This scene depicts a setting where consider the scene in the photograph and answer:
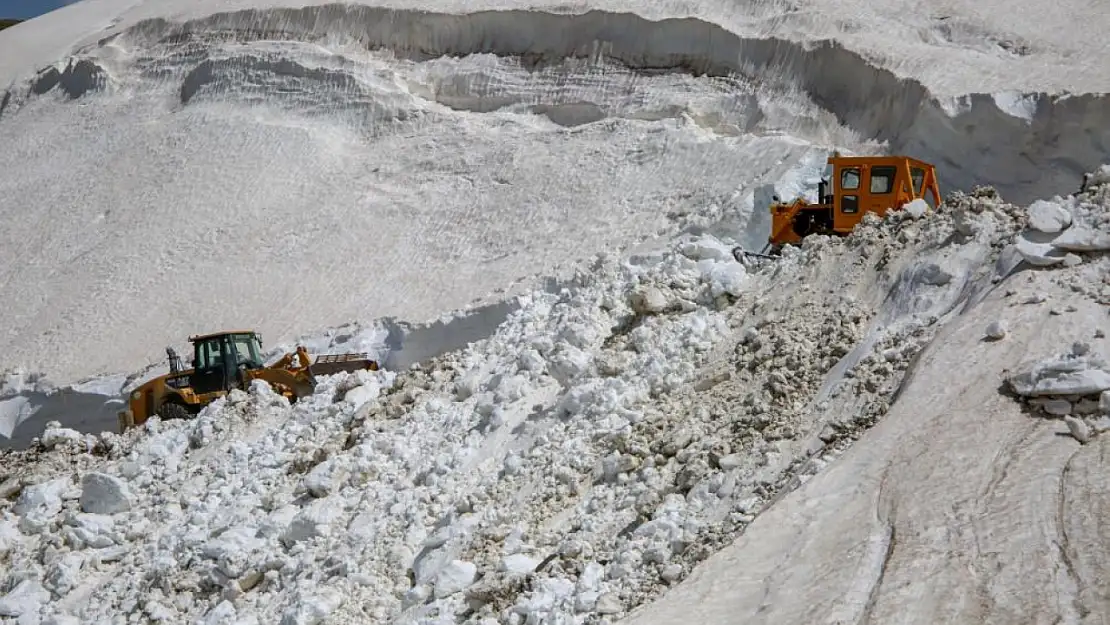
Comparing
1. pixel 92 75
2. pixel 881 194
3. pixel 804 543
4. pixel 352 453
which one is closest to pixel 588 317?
pixel 352 453

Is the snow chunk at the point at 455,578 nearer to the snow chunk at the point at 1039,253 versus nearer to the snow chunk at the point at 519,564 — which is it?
the snow chunk at the point at 519,564

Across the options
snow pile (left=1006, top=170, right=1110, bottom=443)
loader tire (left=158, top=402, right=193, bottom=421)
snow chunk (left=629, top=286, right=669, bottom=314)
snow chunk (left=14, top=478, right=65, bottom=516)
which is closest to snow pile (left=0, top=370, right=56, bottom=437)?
loader tire (left=158, top=402, right=193, bottom=421)

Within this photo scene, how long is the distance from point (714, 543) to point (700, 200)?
384 inches

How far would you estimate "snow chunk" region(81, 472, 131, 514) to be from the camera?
1193 cm

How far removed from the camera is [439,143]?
67.9 feet

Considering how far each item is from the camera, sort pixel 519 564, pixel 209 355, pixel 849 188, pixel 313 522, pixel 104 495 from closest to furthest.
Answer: pixel 519 564
pixel 313 522
pixel 104 495
pixel 849 188
pixel 209 355

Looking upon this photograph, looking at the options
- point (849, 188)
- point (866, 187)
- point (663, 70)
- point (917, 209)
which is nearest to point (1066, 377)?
point (917, 209)

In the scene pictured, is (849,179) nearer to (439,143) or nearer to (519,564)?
(519,564)

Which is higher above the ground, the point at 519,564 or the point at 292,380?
the point at 519,564

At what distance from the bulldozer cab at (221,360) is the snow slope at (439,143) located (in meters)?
2.15

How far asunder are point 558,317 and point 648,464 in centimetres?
324

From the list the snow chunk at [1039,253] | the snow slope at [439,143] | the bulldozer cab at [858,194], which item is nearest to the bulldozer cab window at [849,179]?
the bulldozer cab at [858,194]

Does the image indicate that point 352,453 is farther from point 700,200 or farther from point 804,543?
point 700,200

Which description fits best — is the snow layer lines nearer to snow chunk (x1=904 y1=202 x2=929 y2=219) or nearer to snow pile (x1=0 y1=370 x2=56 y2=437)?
snow chunk (x1=904 y1=202 x2=929 y2=219)
